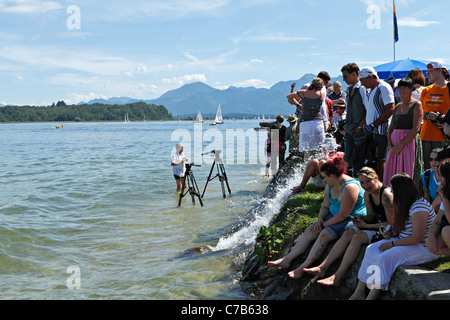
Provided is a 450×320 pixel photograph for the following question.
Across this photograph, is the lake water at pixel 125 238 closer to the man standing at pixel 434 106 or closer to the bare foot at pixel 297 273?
the bare foot at pixel 297 273

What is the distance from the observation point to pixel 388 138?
259 inches

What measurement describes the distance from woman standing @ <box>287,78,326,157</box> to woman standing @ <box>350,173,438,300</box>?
397cm

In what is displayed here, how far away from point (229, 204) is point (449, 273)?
10304 mm

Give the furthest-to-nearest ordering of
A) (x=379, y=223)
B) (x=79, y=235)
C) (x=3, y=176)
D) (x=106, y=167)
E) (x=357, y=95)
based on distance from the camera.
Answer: (x=106, y=167)
(x=3, y=176)
(x=79, y=235)
(x=357, y=95)
(x=379, y=223)

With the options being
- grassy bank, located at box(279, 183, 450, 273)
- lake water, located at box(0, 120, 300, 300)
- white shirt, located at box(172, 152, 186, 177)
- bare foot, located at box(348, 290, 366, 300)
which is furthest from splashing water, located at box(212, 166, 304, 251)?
white shirt, located at box(172, 152, 186, 177)

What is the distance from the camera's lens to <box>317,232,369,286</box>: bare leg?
4844mm

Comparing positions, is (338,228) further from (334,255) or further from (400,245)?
(400,245)

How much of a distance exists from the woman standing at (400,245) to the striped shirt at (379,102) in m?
2.65

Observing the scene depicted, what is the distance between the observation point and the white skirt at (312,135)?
27.7ft

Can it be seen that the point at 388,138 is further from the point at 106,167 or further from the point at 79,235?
the point at 106,167

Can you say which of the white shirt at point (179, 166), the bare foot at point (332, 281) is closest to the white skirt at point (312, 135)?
the bare foot at point (332, 281)

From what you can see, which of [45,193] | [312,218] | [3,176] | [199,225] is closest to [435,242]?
[312,218]

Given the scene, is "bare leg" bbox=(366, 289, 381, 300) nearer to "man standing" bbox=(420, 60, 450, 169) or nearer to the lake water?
the lake water

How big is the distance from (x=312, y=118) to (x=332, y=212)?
10.5 ft
